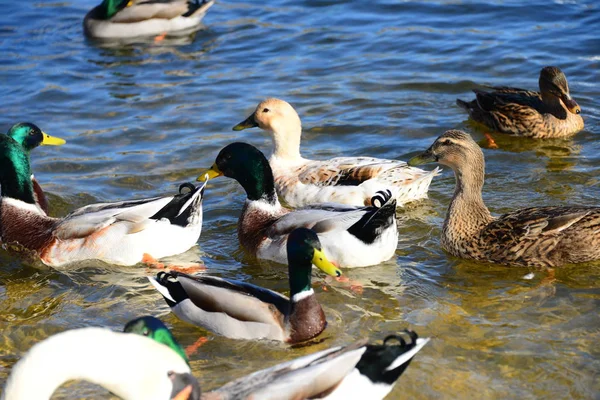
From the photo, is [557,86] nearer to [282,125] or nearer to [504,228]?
[282,125]

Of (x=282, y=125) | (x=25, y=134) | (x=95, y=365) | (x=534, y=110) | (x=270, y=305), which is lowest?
(x=270, y=305)

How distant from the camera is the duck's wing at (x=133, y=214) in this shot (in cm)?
778

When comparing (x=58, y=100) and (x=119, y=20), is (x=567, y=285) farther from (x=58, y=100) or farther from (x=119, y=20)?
(x=119, y=20)

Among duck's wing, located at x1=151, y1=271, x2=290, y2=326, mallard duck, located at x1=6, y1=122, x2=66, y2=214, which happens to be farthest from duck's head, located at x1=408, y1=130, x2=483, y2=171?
mallard duck, located at x1=6, y1=122, x2=66, y2=214

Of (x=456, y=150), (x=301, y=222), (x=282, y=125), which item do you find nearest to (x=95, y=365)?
(x=301, y=222)

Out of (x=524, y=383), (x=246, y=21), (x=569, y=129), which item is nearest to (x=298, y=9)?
(x=246, y=21)

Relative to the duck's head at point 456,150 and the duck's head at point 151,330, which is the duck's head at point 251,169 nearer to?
the duck's head at point 456,150

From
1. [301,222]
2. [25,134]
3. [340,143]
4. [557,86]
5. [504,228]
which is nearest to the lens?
[504,228]

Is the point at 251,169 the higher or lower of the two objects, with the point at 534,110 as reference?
higher

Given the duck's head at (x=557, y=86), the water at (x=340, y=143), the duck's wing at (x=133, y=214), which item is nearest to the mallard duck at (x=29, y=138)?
the water at (x=340, y=143)

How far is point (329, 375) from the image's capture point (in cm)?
470

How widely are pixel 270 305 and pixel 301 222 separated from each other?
137 centimetres

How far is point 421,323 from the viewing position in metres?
6.49

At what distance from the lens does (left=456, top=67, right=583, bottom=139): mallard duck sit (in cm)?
1023
